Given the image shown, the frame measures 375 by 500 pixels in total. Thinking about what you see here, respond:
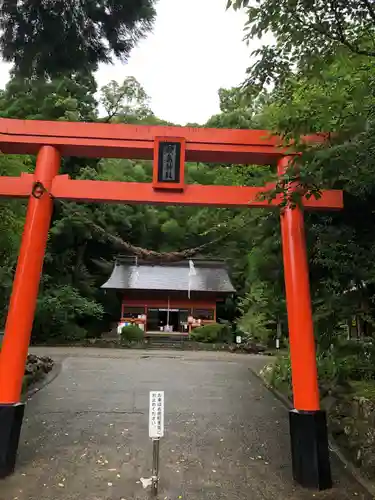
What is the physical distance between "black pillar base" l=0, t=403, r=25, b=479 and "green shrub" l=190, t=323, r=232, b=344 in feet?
58.6

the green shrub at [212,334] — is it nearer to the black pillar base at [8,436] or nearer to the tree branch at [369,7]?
the black pillar base at [8,436]

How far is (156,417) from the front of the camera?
4191mm

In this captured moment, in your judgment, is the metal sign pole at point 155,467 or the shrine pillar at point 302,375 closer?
the metal sign pole at point 155,467

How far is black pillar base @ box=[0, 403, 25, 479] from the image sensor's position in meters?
4.35

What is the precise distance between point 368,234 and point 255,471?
3229 mm

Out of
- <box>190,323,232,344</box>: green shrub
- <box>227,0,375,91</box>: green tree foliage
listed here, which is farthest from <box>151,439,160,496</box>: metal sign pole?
<box>190,323,232,344</box>: green shrub

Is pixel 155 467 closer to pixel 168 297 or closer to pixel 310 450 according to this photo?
pixel 310 450

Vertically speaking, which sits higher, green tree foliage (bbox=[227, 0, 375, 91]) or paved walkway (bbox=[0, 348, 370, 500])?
green tree foliage (bbox=[227, 0, 375, 91])

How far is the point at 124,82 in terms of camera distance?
32.9m

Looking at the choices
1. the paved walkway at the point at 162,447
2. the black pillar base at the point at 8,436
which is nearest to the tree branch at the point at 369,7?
the paved walkway at the point at 162,447

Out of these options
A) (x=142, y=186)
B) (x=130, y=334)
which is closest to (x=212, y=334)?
(x=130, y=334)

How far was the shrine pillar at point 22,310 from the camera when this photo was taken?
440cm

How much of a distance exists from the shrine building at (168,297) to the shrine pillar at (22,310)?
18.4 meters

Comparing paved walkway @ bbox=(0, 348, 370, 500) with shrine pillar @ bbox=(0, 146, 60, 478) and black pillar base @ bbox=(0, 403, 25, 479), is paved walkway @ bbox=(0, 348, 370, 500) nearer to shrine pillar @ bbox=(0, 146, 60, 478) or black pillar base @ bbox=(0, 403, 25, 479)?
black pillar base @ bbox=(0, 403, 25, 479)
